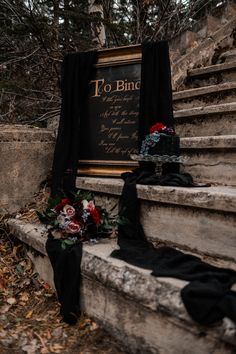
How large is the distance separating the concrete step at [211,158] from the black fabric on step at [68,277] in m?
1.14

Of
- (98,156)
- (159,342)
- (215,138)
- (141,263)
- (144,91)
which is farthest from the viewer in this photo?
(98,156)

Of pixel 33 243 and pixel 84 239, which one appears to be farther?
pixel 33 243

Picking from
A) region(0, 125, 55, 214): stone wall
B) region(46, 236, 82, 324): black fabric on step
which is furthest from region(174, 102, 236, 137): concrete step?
region(46, 236, 82, 324): black fabric on step

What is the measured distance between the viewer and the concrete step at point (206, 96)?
400 centimetres

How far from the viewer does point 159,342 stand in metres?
1.74

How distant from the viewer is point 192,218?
2205mm

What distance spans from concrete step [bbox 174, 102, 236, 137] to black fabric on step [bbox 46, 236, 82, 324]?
186 centimetres

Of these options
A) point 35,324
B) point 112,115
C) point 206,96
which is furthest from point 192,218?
point 206,96

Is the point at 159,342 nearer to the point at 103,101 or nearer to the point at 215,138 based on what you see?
the point at 215,138

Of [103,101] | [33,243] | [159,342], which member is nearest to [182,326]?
[159,342]

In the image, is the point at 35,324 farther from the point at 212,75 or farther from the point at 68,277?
the point at 212,75

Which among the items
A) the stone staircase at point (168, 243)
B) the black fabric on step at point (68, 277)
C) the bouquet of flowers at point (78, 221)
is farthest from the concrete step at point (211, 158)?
the black fabric on step at point (68, 277)

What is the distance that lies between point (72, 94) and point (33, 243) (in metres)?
1.48

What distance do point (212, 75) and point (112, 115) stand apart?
228 cm
